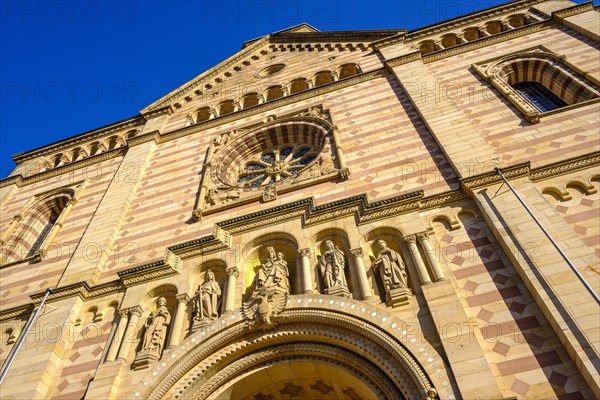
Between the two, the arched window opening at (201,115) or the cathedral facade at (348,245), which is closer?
the cathedral facade at (348,245)

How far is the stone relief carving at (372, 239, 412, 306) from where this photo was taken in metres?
8.00

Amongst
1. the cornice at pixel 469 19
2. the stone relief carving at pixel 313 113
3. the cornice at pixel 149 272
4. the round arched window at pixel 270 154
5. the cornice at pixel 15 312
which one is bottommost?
the cornice at pixel 15 312

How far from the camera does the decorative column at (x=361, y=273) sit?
835cm

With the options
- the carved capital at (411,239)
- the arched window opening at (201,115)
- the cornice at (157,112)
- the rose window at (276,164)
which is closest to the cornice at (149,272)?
the rose window at (276,164)

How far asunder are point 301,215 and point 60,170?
11473 millimetres

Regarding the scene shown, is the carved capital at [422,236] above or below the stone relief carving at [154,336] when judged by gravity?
above

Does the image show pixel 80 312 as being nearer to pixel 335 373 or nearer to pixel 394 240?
pixel 335 373

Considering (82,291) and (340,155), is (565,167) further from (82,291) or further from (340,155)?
(82,291)

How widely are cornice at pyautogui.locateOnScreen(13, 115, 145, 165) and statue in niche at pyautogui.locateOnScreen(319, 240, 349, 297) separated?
13.0 metres

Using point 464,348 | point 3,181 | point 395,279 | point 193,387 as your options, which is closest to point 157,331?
point 193,387

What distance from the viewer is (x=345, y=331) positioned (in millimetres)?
8031

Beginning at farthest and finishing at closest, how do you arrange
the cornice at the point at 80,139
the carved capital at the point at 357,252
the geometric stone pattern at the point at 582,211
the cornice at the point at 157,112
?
the cornice at the point at 80,139, the cornice at the point at 157,112, the carved capital at the point at 357,252, the geometric stone pattern at the point at 582,211

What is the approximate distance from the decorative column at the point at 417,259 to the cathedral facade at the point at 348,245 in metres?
0.03

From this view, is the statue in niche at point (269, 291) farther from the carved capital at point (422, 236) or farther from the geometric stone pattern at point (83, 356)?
the geometric stone pattern at point (83, 356)
